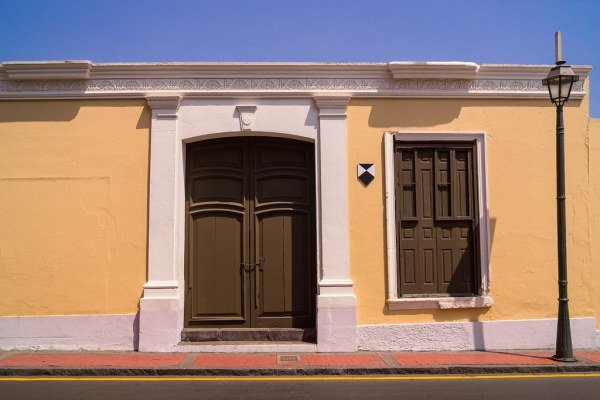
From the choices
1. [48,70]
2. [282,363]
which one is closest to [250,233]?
[282,363]

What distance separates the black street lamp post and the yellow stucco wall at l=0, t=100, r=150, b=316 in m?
→ 6.44

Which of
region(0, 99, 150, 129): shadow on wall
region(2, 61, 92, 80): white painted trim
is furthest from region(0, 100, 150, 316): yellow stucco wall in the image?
region(2, 61, 92, 80): white painted trim

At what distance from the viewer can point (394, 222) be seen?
907 centimetres

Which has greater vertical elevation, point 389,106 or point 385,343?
point 389,106

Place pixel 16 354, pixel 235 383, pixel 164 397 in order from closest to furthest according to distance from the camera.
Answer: pixel 164 397 → pixel 235 383 → pixel 16 354

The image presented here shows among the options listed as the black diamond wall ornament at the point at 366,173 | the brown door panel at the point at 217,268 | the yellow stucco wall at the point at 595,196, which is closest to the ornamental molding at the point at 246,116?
the brown door panel at the point at 217,268

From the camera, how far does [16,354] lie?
851 centimetres

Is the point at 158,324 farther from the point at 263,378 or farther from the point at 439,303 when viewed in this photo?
the point at 439,303

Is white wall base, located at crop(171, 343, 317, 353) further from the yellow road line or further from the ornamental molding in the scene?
the ornamental molding

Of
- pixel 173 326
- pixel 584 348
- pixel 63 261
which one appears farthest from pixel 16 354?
pixel 584 348

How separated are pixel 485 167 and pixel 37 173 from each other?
7.41 meters

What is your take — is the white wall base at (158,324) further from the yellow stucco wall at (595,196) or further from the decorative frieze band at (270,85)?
the yellow stucco wall at (595,196)

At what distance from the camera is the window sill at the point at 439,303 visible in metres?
8.89

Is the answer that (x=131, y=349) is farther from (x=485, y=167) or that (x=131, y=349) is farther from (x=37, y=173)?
(x=485, y=167)
